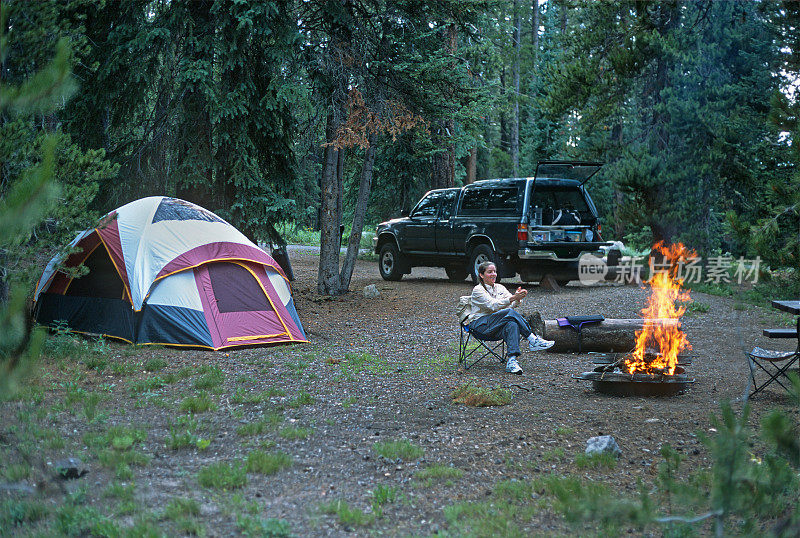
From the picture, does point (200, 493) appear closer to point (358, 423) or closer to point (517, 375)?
point (358, 423)

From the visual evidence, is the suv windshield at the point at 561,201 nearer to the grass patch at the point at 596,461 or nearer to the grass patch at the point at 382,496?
the grass patch at the point at 596,461

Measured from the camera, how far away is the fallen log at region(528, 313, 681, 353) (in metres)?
9.34

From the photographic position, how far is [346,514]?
13.4ft

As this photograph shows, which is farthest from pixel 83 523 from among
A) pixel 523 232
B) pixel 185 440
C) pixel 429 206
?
pixel 429 206

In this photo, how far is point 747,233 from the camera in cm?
689

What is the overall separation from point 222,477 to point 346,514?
0.98 m

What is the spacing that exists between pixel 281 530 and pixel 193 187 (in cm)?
926

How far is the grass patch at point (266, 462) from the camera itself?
483 centimetres

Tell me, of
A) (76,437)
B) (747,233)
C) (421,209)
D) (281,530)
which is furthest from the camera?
(421,209)

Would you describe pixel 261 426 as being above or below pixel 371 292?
below

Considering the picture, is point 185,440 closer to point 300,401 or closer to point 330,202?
point 300,401

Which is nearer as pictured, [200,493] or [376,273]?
[200,493]

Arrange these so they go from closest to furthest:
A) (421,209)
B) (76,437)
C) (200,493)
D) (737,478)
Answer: (737,478) < (200,493) < (76,437) < (421,209)

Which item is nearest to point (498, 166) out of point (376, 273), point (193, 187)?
point (376, 273)
